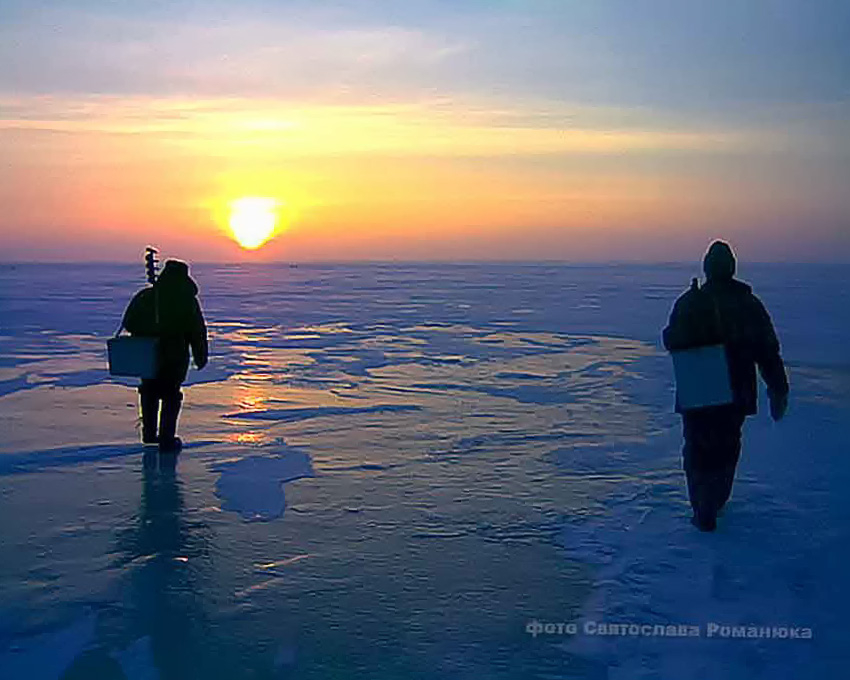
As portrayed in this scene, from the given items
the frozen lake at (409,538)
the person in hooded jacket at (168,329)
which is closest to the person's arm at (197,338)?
the person in hooded jacket at (168,329)

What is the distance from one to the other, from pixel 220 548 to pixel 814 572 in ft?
10.8

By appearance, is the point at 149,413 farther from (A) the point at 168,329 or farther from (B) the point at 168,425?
(A) the point at 168,329

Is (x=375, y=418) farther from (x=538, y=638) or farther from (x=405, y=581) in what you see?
(x=538, y=638)

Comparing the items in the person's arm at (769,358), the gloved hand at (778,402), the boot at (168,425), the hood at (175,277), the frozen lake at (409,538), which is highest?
the hood at (175,277)

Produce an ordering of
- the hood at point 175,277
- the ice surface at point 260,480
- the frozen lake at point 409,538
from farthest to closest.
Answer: the hood at point 175,277, the ice surface at point 260,480, the frozen lake at point 409,538

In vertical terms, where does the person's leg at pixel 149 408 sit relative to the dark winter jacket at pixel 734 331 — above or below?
below

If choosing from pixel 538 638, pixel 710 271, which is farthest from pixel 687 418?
pixel 538 638

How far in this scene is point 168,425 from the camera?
22.7ft

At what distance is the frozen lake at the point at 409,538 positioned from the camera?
3.64m

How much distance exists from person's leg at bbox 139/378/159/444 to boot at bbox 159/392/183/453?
0.33ft

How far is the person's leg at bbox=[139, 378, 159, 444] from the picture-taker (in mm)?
6922

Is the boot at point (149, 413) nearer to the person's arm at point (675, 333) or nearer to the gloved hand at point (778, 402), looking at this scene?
the person's arm at point (675, 333)

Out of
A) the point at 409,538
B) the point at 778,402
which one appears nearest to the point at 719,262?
the point at 778,402

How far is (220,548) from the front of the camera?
189 inches
